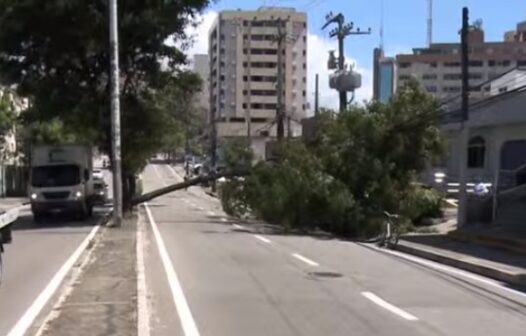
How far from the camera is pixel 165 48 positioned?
138 ft

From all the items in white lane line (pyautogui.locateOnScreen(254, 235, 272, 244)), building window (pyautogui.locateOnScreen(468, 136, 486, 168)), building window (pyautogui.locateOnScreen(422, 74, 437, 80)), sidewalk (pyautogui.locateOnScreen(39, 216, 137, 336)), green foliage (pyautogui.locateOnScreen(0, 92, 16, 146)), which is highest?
building window (pyautogui.locateOnScreen(422, 74, 437, 80))

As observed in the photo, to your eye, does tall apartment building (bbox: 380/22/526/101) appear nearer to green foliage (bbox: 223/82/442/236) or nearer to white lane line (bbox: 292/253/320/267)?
green foliage (bbox: 223/82/442/236)

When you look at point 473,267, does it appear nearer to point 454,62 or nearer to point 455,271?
point 455,271

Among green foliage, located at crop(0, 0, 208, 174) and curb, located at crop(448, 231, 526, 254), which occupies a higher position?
green foliage, located at crop(0, 0, 208, 174)

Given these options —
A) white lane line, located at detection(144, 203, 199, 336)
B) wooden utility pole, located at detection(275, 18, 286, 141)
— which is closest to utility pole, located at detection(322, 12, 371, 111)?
wooden utility pole, located at detection(275, 18, 286, 141)

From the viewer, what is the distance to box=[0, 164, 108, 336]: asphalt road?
504 inches

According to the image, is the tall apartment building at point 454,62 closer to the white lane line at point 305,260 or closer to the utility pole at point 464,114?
the utility pole at point 464,114

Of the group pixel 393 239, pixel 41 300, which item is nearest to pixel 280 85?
pixel 393 239

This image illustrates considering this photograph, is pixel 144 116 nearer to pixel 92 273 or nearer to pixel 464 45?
pixel 464 45

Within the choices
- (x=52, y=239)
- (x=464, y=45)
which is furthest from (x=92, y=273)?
(x=464, y=45)

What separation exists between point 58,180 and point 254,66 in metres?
63.5

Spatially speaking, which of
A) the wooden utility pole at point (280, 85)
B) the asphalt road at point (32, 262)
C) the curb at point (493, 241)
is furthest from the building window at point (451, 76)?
the curb at point (493, 241)

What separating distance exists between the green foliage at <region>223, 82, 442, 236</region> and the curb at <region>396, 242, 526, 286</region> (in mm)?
9423

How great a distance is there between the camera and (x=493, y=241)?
83.5 feet
